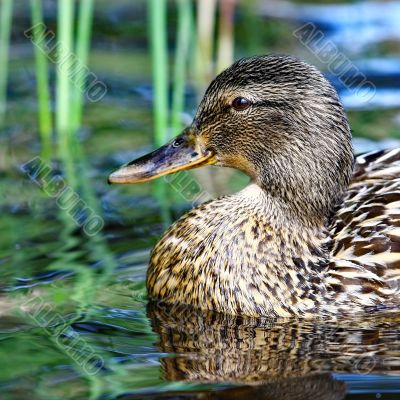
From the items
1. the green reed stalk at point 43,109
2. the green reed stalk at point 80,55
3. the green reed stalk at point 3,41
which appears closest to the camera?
the green reed stalk at point 80,55

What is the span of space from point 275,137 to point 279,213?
1.60ft

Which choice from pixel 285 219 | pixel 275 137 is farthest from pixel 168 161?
pixel 285 219

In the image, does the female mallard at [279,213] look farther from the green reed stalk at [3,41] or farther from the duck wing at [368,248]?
the green reed stalk at [3,41]

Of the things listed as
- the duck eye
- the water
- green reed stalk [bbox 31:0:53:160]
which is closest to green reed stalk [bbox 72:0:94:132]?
green reed stalk [bbox 31:0:53:160]

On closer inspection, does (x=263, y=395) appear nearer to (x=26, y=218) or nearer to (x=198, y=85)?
(x=26, y=218)

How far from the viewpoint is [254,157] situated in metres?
7.36

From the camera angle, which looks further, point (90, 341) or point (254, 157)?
point (254, 157)

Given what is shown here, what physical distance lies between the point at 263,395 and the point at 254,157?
2018 millimetres

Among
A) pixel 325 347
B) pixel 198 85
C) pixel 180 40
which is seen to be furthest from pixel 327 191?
pixel 198 85

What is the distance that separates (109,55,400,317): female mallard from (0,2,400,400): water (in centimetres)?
17

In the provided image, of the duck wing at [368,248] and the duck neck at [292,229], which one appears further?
the duck neck at [292,229]

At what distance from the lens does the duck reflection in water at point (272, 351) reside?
5.91 m

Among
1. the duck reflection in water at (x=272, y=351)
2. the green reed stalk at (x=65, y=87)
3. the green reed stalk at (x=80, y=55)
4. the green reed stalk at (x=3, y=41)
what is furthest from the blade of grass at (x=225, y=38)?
the duck reflection in water at (x=272, y=351)

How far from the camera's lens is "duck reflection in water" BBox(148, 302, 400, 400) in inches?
233
